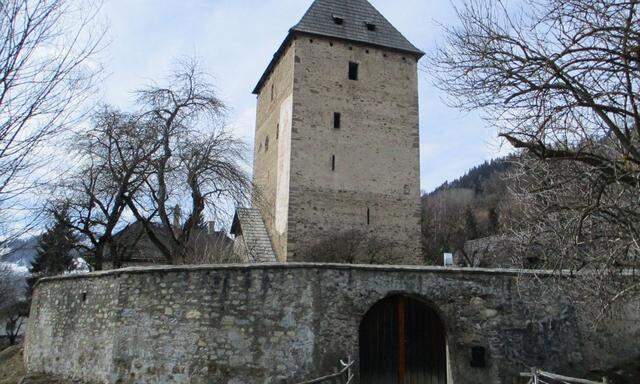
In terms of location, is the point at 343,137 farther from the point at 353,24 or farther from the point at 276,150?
the point at 353,24

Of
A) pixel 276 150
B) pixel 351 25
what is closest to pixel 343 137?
pixel 276 150

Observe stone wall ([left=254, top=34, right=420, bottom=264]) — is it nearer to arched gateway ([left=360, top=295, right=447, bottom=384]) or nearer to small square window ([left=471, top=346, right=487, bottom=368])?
arched gateway ([left=360, top=295, right=447, bottom=384])

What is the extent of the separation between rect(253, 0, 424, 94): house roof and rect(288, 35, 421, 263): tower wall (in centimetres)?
39

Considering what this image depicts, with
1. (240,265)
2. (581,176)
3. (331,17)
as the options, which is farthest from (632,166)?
(331,17)

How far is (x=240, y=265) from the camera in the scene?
406 inches

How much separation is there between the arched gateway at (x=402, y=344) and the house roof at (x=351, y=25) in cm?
1370

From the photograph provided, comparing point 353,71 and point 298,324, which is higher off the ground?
point 353,71

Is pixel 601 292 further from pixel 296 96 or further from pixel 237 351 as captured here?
pixel 296 96

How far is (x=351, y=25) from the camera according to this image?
2294 centimetres

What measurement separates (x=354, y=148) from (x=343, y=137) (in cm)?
59

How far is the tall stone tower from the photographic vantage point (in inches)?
802

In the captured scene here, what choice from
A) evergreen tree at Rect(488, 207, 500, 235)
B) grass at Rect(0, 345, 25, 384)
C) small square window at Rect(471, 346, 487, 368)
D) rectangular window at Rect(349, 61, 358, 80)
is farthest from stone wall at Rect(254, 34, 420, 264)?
evergreen tree at Rect(488, 207, 500, 235)

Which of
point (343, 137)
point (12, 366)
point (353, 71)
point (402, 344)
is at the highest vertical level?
point (353, 71)

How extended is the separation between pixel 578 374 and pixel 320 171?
39.3 feet
